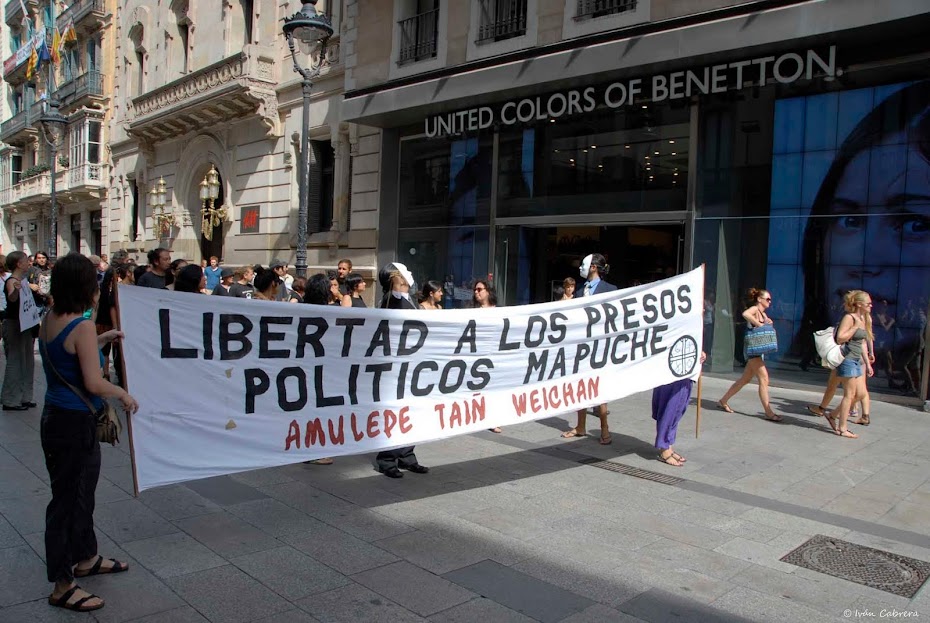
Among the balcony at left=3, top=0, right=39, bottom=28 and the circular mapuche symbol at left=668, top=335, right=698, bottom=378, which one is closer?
the circular mapuche symbol at left=668, top=335, right=698, bottom=378

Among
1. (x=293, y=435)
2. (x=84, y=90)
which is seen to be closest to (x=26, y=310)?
(x=293, y=435)

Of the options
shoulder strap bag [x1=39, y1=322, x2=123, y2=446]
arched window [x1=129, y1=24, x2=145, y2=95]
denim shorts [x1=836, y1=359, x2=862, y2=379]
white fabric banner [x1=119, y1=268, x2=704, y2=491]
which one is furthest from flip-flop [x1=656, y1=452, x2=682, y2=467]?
arched window [x1=129, y1=24, x2=145, y2=95]

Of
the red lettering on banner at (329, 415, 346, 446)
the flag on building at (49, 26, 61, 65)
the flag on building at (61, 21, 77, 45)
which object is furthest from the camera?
the flag on building at (49, 26, 61, 65)

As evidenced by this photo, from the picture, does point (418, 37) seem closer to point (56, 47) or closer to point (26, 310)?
point (26, 310)

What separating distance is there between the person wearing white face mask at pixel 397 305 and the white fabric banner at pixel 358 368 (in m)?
0.98

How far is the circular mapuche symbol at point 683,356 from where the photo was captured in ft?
22.2

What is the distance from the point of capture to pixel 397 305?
251 inches

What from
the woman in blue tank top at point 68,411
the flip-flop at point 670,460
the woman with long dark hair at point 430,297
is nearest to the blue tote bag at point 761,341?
the flip-flop at point 670,460

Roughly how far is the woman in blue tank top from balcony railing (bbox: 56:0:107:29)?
112 ft

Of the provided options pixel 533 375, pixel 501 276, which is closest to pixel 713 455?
pixel 533 375

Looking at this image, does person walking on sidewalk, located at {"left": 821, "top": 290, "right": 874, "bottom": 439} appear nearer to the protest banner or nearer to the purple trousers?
the purple trousers

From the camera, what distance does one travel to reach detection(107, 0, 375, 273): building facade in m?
19.3

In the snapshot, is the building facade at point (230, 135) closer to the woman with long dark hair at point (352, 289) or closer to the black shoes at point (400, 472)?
the woman with long dark hair at point (352, 289)

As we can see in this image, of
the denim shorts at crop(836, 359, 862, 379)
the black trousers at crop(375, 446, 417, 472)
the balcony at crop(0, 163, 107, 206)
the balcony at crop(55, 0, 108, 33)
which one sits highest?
the balcony at crop(55, 0, 108, 33)
